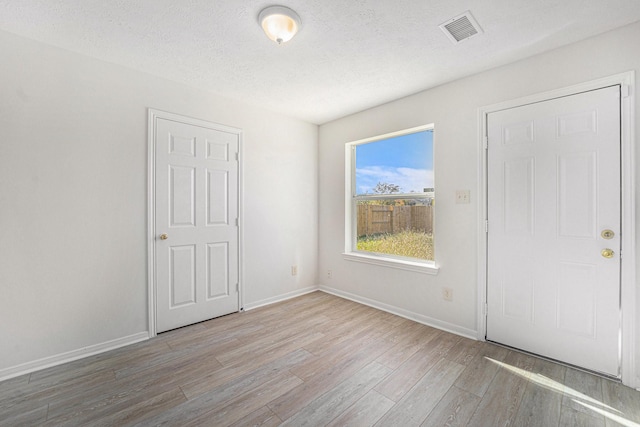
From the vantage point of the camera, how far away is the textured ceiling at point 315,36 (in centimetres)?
175

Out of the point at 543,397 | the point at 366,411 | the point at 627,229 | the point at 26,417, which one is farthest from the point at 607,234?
the point at 26,417

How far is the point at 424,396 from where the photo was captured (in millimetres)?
1813

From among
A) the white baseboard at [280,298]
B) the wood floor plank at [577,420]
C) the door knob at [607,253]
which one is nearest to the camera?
the wood floor plank at [577,420]

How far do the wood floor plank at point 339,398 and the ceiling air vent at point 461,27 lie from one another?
2.52 m

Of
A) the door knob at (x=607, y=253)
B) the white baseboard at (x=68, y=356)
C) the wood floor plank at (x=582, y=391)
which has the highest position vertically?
the door knob at (x=607, y=253)

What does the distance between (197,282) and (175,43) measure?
2205 mm

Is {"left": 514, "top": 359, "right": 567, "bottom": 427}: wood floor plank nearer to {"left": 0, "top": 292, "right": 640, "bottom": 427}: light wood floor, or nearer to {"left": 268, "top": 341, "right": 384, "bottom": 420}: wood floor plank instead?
{"left": 0, "top": 292, "right": 640, "bottom": 427}: light wood floor

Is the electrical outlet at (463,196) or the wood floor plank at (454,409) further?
the electrical outlet at (463,196)

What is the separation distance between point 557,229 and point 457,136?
45.3 inches

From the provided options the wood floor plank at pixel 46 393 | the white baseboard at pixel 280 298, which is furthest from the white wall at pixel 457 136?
the wood floor plank at pixel 46 393

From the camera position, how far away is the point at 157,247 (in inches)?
106

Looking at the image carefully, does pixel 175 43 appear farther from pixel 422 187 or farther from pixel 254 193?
pixel 422 187

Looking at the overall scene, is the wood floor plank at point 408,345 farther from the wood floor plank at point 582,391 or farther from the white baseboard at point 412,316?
the wood floor plank at point 582,391

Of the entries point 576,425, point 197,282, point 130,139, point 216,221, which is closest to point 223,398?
point 197,282
